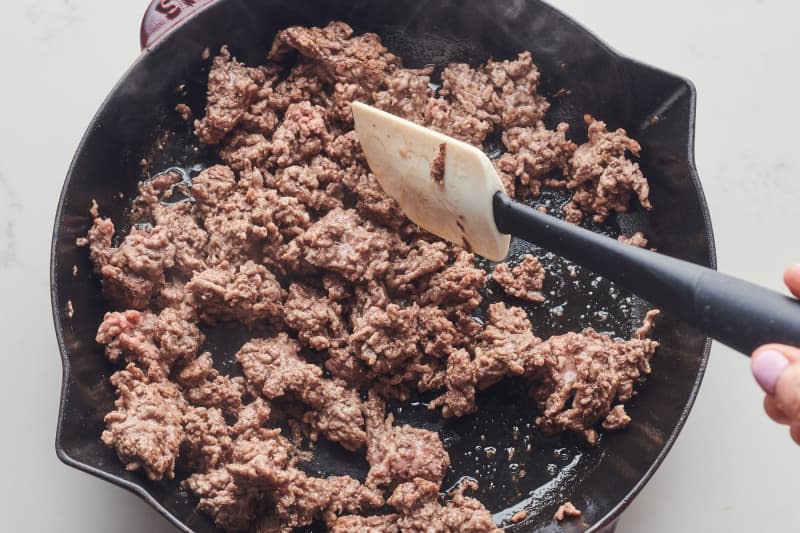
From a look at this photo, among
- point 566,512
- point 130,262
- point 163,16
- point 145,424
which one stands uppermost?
point 163,16

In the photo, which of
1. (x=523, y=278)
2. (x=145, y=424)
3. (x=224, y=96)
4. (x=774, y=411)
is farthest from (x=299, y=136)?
(x=774, y=411)

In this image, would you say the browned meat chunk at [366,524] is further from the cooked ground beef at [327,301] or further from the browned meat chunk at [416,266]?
the browned meat chunk at [416,266]

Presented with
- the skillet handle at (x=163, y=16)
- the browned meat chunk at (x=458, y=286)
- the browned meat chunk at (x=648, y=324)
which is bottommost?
the browned meat chunk at (x=648, y=324)

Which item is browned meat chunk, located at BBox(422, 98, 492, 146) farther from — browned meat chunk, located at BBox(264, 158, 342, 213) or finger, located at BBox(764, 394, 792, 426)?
finger, located at BBox(764, 394, 792, 426)

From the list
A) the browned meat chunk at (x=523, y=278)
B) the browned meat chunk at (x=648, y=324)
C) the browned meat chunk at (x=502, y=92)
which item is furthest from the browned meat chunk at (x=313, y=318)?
the browned meat chunk at (x=648, y=324)

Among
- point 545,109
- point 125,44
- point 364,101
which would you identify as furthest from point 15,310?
point 545,109

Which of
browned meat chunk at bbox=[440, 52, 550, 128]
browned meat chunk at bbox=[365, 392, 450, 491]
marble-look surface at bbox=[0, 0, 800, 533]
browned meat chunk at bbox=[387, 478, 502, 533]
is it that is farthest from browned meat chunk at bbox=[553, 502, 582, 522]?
browned meat chunk at bbox=[440, 52, 550, 128]

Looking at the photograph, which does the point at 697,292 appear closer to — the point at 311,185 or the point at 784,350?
the point at 784,350
